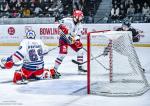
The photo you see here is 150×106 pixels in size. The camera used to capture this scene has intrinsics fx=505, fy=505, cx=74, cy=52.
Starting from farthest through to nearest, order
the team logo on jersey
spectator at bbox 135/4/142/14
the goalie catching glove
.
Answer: spectator at bbox 135/4/142/14 → the team logo on jersey → the goalie catching glove

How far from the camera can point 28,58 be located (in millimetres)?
8812

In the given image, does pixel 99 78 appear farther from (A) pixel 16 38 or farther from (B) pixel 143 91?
(A) pixel 16 38

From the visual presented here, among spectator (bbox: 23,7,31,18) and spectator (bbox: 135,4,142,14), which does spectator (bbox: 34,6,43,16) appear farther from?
spectator (bbox: 135,4,142,14)

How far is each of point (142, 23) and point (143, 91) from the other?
29.0 ft

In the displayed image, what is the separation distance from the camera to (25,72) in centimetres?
891

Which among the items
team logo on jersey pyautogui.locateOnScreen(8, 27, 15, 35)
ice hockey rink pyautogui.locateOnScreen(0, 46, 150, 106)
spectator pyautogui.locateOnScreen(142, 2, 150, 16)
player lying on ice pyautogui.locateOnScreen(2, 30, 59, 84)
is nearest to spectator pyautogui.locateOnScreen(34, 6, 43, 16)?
team logo on jersey pyautogui.locateOnScreen(8, 27, 15, 35)

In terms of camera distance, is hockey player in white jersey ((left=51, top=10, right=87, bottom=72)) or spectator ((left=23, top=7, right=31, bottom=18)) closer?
hockey player in white jersey ((left=51, top=10, right=87, bottom=72))

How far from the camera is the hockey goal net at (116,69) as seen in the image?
26.0 feet

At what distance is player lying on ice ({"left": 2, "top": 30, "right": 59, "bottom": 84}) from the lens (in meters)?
8.67

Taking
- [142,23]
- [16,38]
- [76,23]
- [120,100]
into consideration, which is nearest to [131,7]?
[142,23]

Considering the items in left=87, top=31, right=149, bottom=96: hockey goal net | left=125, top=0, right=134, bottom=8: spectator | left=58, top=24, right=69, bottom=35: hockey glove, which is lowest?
left=87, top=31, right=149, bottom=96: hockey goal net

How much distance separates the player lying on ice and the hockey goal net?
0.96 m

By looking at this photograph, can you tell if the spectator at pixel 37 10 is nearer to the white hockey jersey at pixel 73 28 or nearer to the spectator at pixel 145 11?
the spectator at pixel 145 11

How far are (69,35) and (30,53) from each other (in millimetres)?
1479
